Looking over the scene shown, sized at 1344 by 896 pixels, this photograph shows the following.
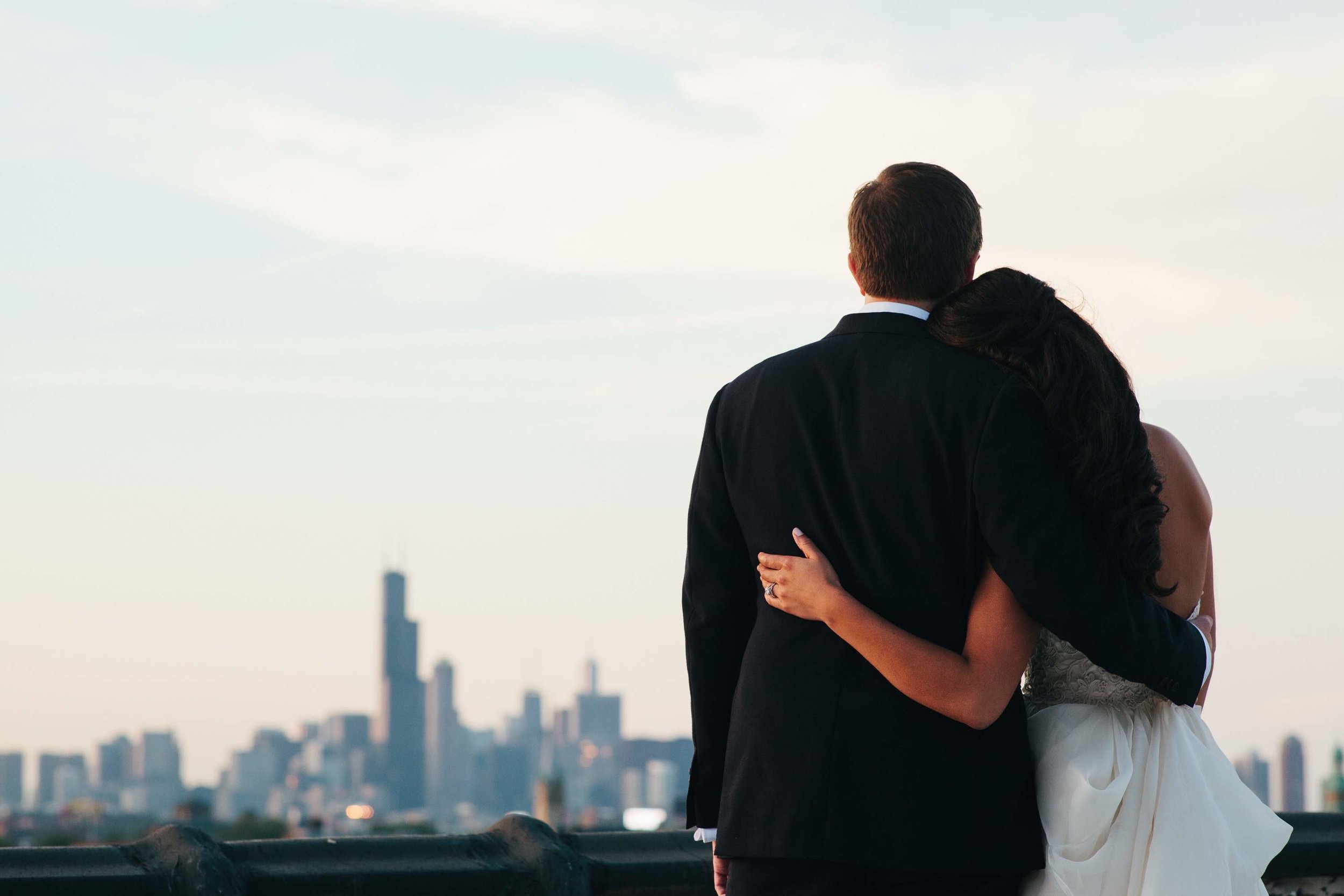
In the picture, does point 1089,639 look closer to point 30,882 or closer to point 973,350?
point 973,350

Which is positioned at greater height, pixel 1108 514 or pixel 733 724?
pixel 1108 514

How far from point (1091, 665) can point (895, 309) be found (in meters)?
0.65

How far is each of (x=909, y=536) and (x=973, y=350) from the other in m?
0.31

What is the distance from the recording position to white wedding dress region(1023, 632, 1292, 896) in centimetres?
250

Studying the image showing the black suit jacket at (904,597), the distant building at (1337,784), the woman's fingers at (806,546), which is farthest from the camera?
the distant building at (1337,784)

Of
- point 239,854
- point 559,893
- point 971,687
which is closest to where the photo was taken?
point 971,687

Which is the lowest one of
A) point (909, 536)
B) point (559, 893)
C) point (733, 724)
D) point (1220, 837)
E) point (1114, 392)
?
point (559, 893)

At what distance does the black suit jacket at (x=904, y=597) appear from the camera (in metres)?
2.43

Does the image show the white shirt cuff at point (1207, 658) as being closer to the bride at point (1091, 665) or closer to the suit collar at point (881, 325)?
the bride at point (1091, 665)

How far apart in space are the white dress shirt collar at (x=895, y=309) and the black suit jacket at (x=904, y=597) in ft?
0.05

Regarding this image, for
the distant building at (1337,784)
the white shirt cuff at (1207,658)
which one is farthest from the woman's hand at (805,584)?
the distant building at (1337,784)

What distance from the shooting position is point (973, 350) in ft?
8.45

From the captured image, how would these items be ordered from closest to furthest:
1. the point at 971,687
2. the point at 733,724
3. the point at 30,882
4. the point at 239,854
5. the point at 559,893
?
1. the point at 971,687
2. the point at 733,724
3. the point at 30,882
4. the point at 239,854
5. the point at 559,893

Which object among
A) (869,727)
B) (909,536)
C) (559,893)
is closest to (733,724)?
(869,727)
